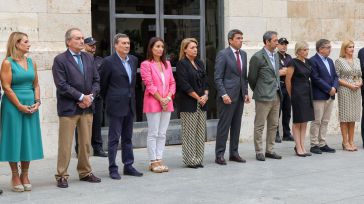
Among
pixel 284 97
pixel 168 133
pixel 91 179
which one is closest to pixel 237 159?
pixel 168 133

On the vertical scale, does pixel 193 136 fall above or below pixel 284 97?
below

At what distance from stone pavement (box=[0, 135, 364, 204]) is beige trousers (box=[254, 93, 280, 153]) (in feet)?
0.94

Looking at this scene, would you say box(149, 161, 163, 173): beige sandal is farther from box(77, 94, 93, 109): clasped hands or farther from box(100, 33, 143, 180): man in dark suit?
box(77, 94, 93, 109): clasped hands

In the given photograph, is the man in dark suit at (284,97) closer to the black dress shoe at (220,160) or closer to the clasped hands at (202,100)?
the black dress shoe at (220,160)

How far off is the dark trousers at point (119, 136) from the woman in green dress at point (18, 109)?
107 centimetres

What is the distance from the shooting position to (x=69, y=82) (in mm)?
7559

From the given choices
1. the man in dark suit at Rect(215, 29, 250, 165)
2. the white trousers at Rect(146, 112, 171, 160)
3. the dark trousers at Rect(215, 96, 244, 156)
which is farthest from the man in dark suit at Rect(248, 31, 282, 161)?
the white trousers at Rect(146, 112, 171, 160)

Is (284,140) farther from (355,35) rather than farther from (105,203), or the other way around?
(105,203)

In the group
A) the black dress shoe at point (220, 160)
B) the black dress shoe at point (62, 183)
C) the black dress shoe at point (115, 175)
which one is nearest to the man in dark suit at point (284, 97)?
the black dress shoe at point (220, 160)

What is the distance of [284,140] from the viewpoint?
39.3 feet

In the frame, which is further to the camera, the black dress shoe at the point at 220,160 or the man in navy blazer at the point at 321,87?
the man in navy blazer at the point at 321,87

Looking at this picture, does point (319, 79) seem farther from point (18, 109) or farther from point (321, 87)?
point (18, 109)

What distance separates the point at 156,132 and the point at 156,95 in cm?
52

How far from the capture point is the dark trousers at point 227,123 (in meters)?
9.27
